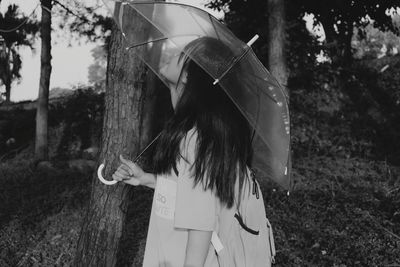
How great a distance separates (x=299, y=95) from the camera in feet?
→ 38.4

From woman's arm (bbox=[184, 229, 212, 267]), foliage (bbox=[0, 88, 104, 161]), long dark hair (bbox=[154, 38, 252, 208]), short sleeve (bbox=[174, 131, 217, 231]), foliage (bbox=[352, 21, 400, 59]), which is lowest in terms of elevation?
foliage (bbox=[0, 88, 104, 161])

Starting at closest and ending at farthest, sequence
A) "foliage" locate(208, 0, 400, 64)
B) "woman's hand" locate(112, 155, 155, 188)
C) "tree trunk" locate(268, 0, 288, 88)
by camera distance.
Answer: "woman's hand" locate(112, 155, 155, 188) < "tree trunk" locate(268, 0, 288, 88) < "foliage" locate(208, 0, 400, 64)

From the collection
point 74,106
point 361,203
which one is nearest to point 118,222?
point 361,203

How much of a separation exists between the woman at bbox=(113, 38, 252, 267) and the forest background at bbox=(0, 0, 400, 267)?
1469mm

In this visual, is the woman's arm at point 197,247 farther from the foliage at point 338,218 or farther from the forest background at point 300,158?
the foliage at point 338,218

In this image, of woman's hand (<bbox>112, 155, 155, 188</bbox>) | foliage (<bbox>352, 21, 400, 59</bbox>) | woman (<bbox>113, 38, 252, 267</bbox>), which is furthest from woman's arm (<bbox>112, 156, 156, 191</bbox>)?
foliage (<bbox>352, 21, 400, 59</bbox>)

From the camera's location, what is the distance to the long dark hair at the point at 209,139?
5.24ft

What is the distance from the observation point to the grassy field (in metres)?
5.00

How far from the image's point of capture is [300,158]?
31.2ft

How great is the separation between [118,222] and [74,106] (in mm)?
12236

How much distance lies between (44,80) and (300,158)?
649cm

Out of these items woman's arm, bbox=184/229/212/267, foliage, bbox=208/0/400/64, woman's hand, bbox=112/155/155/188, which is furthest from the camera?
foliage, bbox=208/0/400/64

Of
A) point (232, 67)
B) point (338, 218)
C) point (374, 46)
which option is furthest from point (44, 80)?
point (374, 46)

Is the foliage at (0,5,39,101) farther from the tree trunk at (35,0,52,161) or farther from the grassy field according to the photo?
the grassy field
